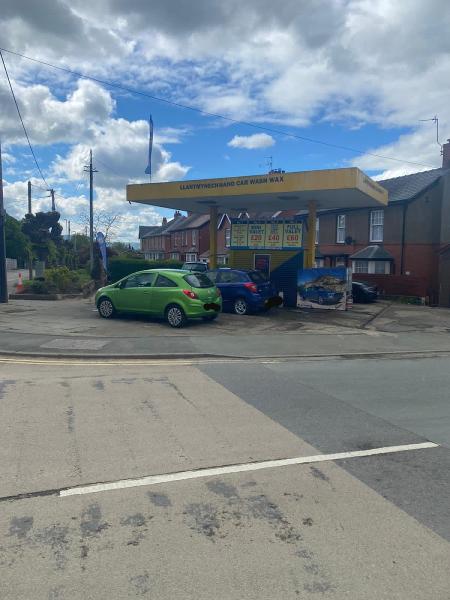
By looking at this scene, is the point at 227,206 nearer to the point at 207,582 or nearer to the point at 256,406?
the point at 256,406

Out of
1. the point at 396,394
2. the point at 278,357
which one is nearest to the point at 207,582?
the point at 396,394

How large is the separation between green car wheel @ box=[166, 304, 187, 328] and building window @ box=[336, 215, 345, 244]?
21.4 m

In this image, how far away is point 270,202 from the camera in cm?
2020

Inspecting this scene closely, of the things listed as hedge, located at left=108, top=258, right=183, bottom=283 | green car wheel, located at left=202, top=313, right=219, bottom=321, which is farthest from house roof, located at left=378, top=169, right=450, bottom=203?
green car wheel, located at left=202, top=313, right=219, bottom=321

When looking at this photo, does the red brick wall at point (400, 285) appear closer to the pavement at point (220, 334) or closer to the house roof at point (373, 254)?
the house roof at point (373, 254)

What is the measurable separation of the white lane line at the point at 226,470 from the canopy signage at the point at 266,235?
47.3 feet

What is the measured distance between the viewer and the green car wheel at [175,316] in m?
12.9

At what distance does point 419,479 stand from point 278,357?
5777 millimetres

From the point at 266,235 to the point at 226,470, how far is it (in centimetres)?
1584

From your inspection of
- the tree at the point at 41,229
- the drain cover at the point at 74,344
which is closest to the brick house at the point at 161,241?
the tree at the point at 41,229

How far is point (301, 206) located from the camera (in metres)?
21.5

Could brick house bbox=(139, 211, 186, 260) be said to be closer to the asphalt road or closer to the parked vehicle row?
the parked vehicle row

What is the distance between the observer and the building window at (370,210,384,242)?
29.2m

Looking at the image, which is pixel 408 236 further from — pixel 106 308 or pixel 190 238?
pixel 190 238
